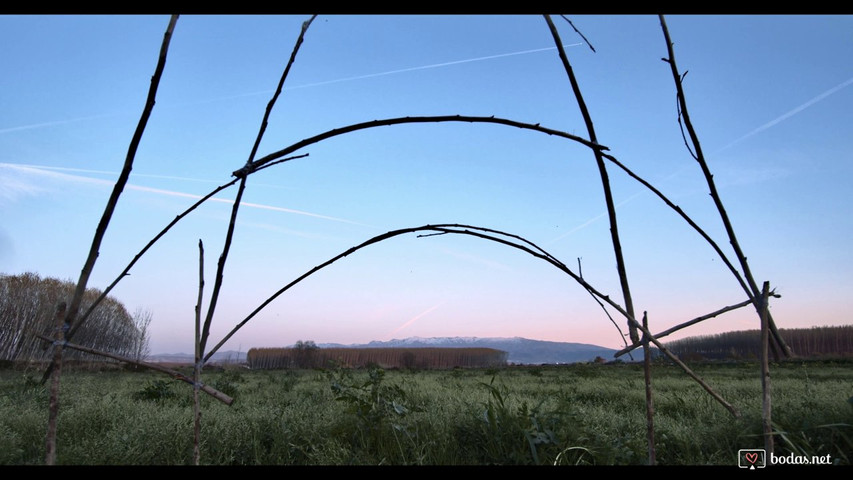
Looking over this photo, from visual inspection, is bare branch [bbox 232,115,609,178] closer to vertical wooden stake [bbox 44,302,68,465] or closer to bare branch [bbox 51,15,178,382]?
bare branch [bbox 51,15,178,382]

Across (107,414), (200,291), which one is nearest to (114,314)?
(107,414)

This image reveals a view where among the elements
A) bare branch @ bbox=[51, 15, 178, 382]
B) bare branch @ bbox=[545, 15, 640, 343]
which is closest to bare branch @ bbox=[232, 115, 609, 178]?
bare branch @ bbox=[545, 15, 640, 343]

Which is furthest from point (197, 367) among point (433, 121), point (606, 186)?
point (606, 186)

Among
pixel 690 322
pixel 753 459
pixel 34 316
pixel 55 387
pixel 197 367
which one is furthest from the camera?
pixel 34 316

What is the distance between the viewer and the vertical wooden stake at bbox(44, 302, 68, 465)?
992mm

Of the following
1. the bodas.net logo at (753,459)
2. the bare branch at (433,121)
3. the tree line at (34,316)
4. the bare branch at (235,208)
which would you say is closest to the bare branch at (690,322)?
the bodas.net logo at (753,459)

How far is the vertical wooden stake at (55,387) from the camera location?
3.25 ft

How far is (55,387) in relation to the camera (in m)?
1.00

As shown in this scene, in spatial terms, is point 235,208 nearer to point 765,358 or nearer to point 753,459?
point 765,358

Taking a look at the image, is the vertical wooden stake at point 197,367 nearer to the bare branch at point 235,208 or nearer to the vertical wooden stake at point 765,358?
the bare branch at point 235,208

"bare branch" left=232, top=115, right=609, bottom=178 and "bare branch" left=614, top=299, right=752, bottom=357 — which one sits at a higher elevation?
"bare branch" left=232, top=115, right=609, bottom=178

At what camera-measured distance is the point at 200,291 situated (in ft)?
4.34
